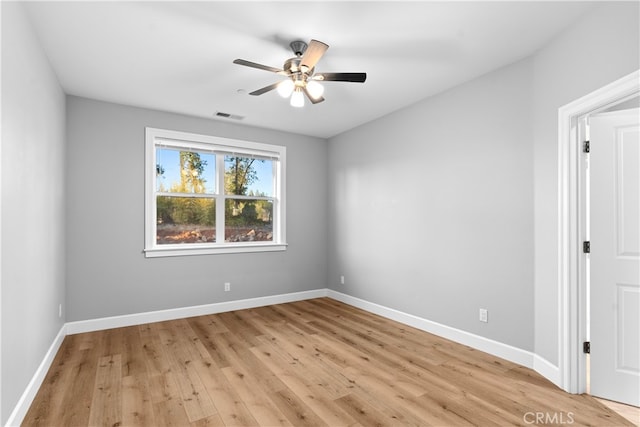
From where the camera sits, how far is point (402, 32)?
247 cm

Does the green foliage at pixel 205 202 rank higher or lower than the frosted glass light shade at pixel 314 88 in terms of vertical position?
lower

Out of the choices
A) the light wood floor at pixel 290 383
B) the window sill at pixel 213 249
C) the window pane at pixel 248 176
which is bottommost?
the light wood floor at pixel 290 383

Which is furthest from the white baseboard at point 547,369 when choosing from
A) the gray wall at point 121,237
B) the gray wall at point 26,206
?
the gray wall at point 26,206

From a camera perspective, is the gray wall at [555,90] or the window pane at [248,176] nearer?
the gray wall at [555,90]

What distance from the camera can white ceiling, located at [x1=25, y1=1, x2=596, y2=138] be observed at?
2.21 meters

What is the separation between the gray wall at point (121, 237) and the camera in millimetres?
3729

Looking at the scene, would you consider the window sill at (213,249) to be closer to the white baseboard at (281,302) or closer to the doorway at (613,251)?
the white baseboard at (281,302)

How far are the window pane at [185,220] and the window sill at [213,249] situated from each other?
0.59 ft

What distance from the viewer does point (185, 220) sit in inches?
177

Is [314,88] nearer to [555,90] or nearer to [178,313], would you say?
[555,90]

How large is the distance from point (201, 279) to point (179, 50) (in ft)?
9.48

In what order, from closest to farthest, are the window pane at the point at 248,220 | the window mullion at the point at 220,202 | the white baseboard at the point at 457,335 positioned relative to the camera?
the white baseboard at the point at 457,335
the window mullion at the point at 220,202
the window pane at the point at 248,220

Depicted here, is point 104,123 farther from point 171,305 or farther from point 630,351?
point 630,351

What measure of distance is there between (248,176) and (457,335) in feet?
11.7
